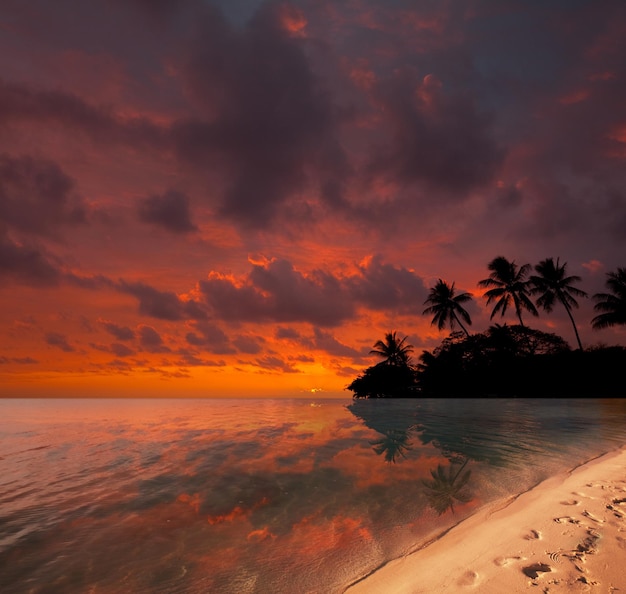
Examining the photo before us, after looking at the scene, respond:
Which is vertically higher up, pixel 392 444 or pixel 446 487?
pixel 392 444

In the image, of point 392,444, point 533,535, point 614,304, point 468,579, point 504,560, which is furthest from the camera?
point 614,304

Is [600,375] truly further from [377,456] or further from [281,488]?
[281,488]

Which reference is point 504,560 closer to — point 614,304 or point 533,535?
point 533,535

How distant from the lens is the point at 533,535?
413 centimetres

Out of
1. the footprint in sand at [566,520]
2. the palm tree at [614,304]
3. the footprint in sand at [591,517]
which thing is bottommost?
the footprint in sand at [566,520]

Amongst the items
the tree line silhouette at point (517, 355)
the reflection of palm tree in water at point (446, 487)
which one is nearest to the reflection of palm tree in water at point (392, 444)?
the reflection of palm tree in water at point (446, 487)

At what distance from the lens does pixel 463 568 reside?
3482 millimetres

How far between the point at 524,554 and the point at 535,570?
383mm

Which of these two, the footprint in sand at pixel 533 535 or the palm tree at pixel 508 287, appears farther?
the palm tree at pixel 508 287

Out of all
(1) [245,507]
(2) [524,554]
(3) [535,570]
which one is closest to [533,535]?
(2) [524,554]

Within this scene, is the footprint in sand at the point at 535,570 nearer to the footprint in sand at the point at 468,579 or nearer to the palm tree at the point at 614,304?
the footprint in sand at the point at 468,579

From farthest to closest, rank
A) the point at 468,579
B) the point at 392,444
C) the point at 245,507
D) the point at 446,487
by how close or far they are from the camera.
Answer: the point at 392,444 < the point at 446,487 < the point at 245,507 < the point at 468,579

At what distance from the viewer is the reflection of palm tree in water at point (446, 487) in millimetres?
6015

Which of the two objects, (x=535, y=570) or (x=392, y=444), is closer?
(x=535, y=570)
